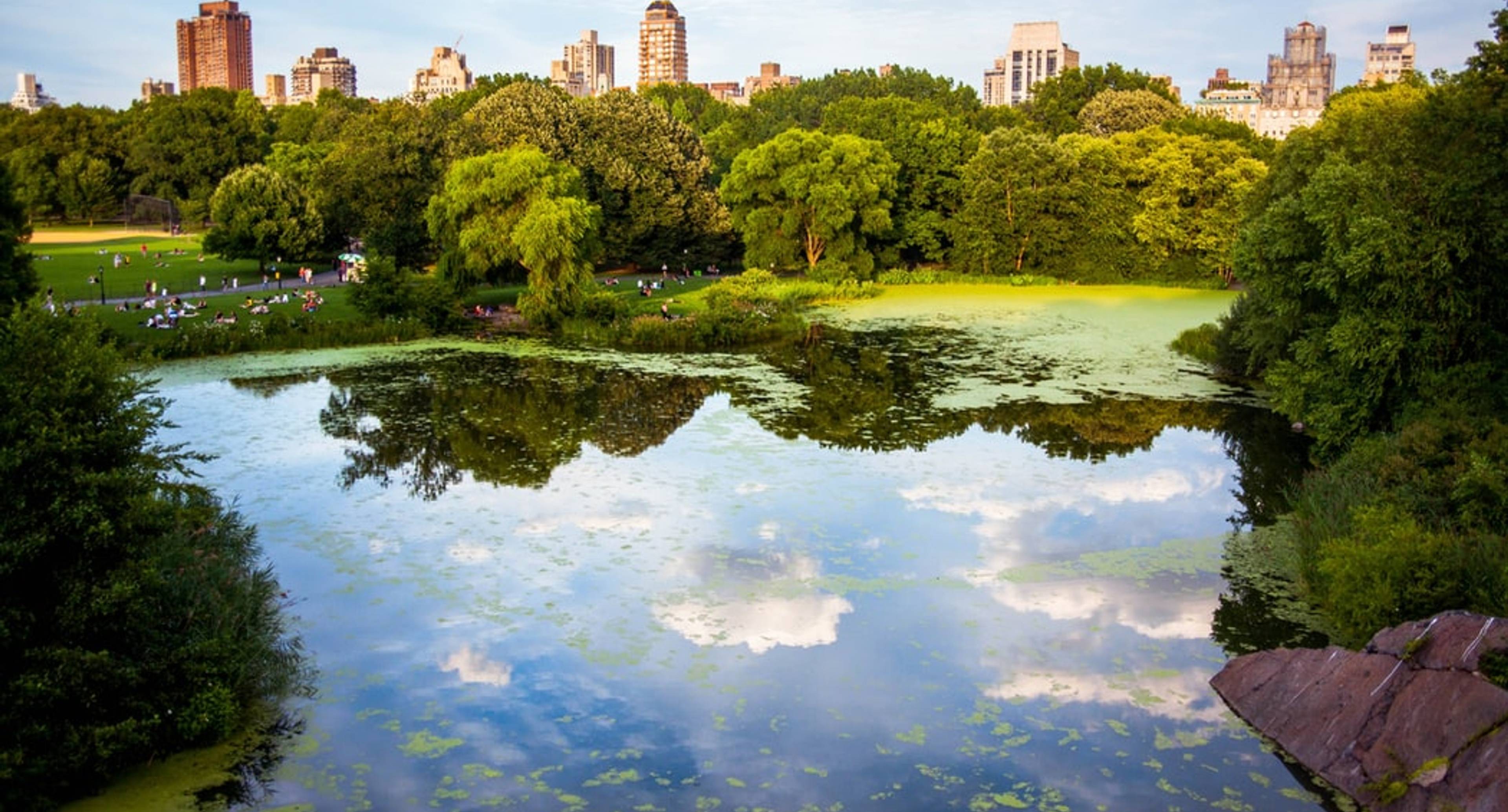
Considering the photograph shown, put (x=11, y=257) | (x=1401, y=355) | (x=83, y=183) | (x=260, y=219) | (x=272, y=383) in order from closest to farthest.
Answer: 1. (x=1401, y=355)
2. (x=11, y=257)
3. (x=272, y=383)
4. (x=260, y=219)
5. (x=83, y=183)

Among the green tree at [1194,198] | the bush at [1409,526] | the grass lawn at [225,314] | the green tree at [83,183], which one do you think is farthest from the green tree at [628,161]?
the green tree at [83,183]

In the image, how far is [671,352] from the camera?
29000 mm

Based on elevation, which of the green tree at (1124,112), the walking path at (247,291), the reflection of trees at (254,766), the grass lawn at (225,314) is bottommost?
the reflection of trees at (254,766)

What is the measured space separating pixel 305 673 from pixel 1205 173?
43.8 m

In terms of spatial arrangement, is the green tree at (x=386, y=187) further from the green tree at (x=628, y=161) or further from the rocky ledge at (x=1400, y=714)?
the rocky ledge at (x=1400, y=714)

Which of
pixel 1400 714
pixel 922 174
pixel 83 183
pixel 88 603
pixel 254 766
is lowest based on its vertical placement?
pixel 254 766

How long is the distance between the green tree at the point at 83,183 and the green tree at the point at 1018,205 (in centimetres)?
4572

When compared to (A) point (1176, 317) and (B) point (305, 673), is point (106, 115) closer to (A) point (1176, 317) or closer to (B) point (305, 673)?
(A) point (1176, 317)

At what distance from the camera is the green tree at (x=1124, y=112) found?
202ft

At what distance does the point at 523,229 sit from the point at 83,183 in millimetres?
43735

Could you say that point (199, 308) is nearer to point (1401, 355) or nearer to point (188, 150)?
point (1401, 355)

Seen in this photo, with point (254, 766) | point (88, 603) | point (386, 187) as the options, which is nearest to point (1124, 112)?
point (386, 187)

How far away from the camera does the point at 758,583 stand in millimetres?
12922

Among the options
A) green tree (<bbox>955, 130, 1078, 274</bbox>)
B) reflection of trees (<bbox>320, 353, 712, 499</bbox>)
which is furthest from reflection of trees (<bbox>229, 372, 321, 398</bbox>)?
green tree (<bbox>955, 130, 1078, 274</bbox>)
